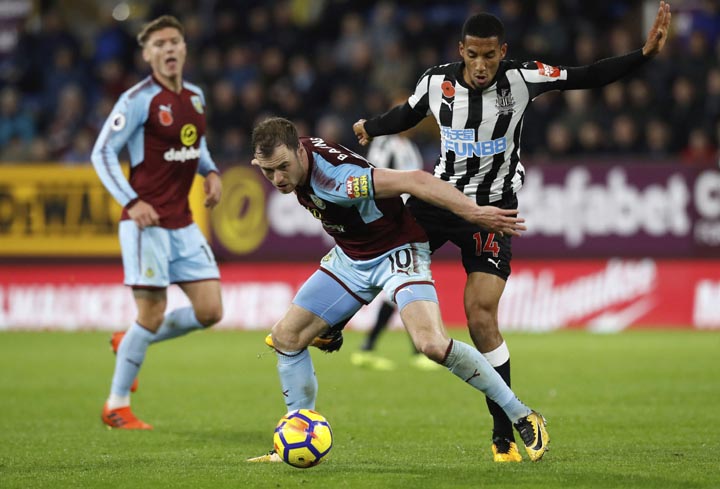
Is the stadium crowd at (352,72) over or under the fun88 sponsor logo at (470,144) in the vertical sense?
over

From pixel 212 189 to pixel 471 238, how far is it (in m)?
2.74

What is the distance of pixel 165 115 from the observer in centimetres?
870

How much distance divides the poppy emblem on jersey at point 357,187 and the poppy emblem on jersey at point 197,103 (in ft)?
9.56

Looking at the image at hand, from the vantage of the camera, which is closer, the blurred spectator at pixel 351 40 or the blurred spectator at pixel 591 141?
the blurred spectator at pixel 591 141

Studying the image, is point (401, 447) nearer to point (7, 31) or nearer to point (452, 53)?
point (452, 53)

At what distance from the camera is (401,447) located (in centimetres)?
730

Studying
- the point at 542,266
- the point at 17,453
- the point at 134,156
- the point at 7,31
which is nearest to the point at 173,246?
the point at 134,156

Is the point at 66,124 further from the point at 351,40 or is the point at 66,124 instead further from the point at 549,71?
the point at 549,71

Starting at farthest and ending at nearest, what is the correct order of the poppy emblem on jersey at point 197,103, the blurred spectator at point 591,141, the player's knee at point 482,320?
the blurred spectator at point 591,141 → the poppy emblem on jersey at point 197,103 → the player's knee at point 482,320

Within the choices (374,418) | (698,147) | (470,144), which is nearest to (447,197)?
(470,144)

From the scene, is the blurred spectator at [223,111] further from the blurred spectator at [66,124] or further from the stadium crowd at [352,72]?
the blurred spectator at [66,124]

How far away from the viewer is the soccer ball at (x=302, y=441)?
6.32m

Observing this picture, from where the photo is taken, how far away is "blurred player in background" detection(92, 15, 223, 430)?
337 inches

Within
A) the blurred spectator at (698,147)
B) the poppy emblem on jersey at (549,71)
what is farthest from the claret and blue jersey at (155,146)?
the blurred spectator at (698,147)
